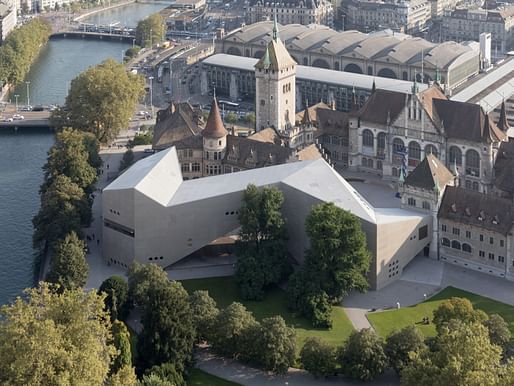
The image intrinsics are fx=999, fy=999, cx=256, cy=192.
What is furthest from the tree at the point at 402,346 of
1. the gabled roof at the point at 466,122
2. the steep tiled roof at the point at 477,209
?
the gabled roof at the point at 466,122

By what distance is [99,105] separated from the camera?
142 meters

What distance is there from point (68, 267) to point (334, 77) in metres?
80.1

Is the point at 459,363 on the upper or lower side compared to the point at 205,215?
lower

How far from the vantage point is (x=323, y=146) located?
131 m

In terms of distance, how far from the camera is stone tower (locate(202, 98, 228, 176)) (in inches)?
4744

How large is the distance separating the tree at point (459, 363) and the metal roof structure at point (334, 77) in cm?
8575

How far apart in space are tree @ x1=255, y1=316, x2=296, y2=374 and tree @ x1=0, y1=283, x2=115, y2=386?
1528 cm

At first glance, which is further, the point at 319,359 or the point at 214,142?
the point at 214,142

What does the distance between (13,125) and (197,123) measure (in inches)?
1634

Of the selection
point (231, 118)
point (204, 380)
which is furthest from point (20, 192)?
point (204, 380)

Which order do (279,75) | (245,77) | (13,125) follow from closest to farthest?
(279,75) < (13,125) < (245,77)

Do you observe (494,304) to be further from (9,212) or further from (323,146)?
(9,212)

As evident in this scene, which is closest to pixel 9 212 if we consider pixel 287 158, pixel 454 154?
pixel 287 158

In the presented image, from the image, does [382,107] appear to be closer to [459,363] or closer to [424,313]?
[424,313]
